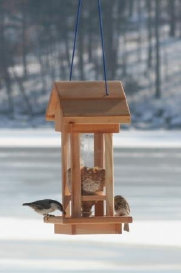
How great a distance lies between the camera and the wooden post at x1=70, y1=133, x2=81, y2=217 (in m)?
5.35

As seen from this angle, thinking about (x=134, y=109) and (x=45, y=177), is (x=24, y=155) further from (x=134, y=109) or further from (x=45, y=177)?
(x=134, y=109)

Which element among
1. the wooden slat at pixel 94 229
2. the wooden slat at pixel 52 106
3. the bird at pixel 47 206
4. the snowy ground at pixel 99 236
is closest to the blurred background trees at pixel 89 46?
the snowy ground at pixel 99 236

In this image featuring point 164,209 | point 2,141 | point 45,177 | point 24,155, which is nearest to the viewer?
point 164,209

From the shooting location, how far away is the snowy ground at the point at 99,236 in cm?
816

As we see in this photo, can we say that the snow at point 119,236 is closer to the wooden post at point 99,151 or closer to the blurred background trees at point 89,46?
the wooden post at point 99,151

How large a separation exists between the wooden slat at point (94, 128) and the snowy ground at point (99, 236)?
7.93 feet

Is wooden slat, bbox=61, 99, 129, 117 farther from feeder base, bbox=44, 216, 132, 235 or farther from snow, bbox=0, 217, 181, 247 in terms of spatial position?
snow, bbox=0, 217, 181, 247

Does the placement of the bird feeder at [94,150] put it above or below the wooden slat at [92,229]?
above

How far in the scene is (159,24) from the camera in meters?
45.3

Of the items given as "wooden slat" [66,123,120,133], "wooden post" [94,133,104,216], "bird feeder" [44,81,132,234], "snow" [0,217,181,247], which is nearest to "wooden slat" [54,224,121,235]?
"bird feeder" [44,81,132,234]

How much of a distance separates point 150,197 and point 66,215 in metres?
7.84

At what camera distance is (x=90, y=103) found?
5301mm

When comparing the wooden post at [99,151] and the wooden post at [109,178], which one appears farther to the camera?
the wooden post at [99,151]

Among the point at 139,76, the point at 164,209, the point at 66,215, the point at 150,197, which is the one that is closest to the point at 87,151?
the point at 66,215
